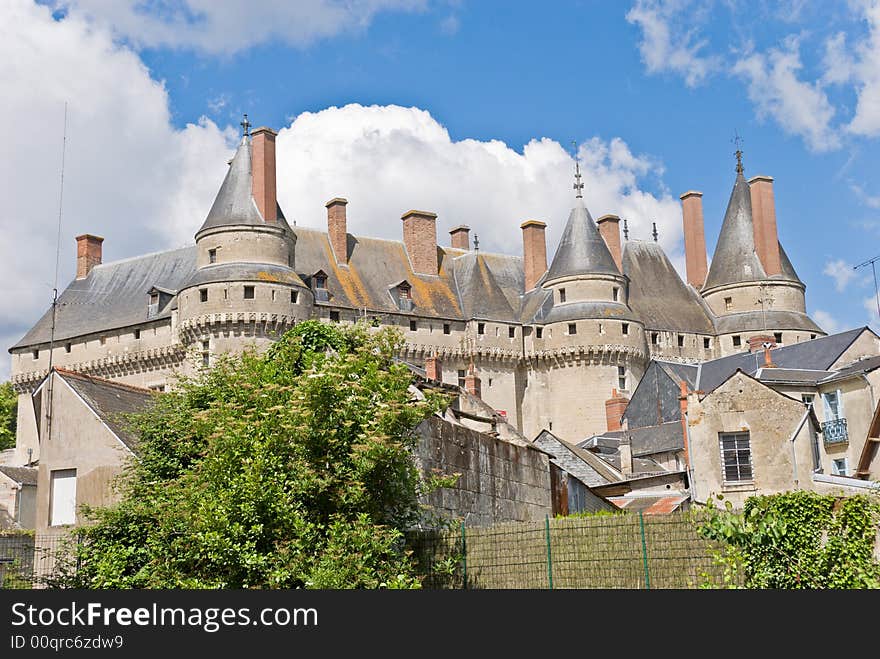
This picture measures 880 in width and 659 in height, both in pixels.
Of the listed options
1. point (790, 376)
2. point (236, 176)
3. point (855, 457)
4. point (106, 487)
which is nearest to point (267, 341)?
point (236, 176)

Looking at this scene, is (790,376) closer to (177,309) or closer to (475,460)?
(475,460)

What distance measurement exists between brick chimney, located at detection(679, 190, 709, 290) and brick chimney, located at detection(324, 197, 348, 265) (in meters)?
16.5

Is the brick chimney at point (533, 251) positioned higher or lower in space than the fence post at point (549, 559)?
higher

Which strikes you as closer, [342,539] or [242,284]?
[342,539]

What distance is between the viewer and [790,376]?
3089 cm

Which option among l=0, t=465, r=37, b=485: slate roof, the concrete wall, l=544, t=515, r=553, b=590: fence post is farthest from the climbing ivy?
l=0, t=465, r=37, b=485: slate roof

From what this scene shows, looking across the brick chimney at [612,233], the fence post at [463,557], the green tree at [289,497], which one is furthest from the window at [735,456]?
the brick chimney at [612,233]

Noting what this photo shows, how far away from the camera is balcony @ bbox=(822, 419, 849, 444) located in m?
28.1

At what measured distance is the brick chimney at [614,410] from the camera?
151 feet

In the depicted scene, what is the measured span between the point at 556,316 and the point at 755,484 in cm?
2616

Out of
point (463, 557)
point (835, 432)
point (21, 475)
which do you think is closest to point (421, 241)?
point (21, 475)

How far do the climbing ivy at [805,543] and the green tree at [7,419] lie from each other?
47.2m

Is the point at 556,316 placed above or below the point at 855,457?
above

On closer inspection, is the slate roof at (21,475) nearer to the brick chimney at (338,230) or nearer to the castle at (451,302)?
the castle at (451,302)
